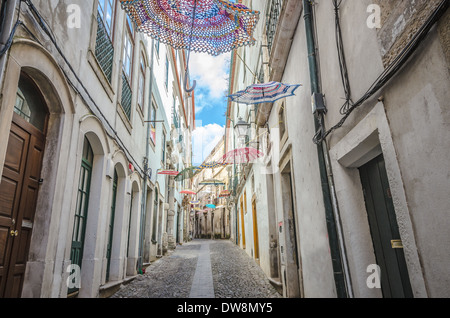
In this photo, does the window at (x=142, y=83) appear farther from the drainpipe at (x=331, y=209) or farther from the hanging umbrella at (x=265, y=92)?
the drainpipe at (x=331, y=209)

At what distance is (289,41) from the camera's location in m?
5.55

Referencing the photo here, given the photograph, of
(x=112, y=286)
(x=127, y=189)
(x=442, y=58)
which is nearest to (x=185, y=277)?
(x=112, y=286)

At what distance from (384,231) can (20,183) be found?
13.2 feet

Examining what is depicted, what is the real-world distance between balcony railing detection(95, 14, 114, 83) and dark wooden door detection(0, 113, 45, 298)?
8.51ft

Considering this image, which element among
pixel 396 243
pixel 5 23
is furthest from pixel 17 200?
pixel 396 243

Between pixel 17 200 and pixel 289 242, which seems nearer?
pixel 17 200

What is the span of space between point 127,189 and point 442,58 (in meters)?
7.19

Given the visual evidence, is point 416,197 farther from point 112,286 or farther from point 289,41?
point 112,286

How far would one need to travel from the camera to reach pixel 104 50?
5887 millimetres

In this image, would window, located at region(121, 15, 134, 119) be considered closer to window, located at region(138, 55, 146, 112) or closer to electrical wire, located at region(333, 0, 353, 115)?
window, located at region(138, 55, 146, 112)

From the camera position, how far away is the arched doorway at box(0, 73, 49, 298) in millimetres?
3094

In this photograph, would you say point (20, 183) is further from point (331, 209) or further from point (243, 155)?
point (243, 155)

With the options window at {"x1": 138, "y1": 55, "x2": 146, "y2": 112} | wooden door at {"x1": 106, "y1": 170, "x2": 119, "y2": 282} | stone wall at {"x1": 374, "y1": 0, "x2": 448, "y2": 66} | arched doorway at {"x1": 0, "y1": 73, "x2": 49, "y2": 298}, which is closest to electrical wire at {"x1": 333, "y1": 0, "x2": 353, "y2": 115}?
stone wall at {"x1": 374, "y1": 0, "x2": 448, "y2": 66}

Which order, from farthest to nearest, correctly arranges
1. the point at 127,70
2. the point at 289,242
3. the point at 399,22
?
the point at 127,70 < the point at 289,242 < the point at 399,22
